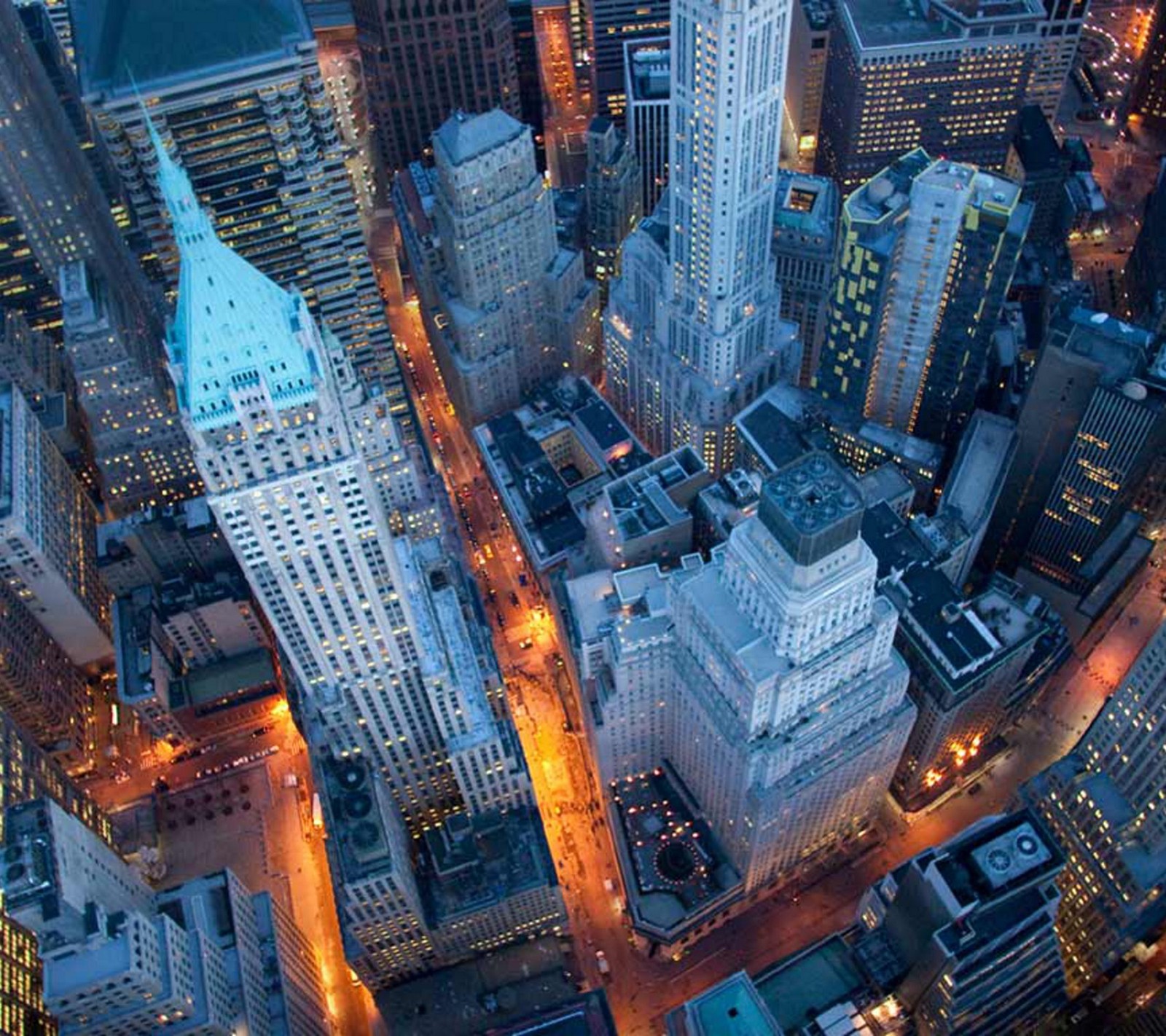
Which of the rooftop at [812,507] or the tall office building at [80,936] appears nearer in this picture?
the tall office building at [80,936]

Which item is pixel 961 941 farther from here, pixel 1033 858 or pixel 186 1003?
pixel 186 1003

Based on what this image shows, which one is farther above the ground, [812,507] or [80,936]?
[812,507]

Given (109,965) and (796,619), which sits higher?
(796,619)

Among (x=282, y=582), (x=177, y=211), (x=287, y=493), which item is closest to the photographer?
(x=177, y=211)

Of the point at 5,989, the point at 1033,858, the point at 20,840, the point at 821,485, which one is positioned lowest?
the point at 5,989

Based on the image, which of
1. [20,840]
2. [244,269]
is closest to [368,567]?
[244,269]

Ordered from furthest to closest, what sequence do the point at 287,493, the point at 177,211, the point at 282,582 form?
the point at 282,582 < the point at 287,493 < the point at 177,211

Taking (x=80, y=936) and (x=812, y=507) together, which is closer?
(x=80, y=936)

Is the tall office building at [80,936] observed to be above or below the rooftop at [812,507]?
below

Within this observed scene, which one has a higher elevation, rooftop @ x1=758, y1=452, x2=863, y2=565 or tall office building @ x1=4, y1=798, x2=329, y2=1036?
rooftop @ x1=758, y1=452, x2=863, y2=565

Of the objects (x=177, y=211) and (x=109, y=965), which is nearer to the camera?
(x=177, y=211)
